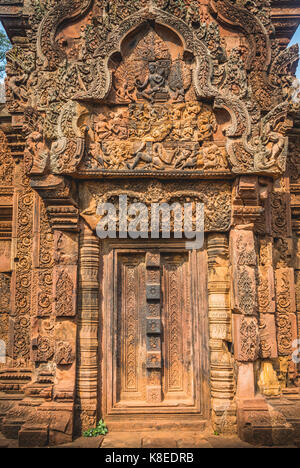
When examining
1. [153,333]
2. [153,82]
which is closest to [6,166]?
[153,82]

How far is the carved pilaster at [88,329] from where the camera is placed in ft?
16.5

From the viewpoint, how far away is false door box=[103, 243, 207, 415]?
518 centimetres

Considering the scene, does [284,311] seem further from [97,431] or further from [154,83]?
[154,83]

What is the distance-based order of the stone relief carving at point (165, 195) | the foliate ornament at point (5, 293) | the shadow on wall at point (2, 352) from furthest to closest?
the foliate ornament at point (5, 293) → the shadow on wall at point (2, 352) → the stone relief carving at point (165, 195)

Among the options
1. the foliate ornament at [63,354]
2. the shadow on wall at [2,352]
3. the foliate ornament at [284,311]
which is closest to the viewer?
the foliate ornament at [63,354]

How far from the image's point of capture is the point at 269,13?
5.58 metres

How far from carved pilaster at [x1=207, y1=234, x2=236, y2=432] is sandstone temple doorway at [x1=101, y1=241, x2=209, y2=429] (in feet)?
0.38

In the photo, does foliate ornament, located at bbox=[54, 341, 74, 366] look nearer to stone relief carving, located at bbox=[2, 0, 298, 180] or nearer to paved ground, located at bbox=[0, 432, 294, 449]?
paved ground, located at bbox=[0, 432, 294, 449]

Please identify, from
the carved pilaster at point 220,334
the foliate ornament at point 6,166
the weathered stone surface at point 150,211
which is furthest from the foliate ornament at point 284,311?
the foliate ornament at point 6,166

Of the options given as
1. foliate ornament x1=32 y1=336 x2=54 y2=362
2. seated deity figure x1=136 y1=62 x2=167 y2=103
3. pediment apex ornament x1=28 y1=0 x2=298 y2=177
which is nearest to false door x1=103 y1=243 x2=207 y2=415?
foliate ornament x1=32 y1=336 x2=54 y2=362

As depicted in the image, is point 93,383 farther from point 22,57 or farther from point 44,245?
point 22,57

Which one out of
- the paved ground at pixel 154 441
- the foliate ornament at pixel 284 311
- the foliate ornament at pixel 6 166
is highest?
the foliate ornament at pixel 6 166

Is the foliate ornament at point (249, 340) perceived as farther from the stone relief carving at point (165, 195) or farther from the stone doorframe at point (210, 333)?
the stone relief carving at point (165, 195)

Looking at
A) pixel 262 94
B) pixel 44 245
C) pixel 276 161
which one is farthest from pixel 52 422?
pixel 262 94
